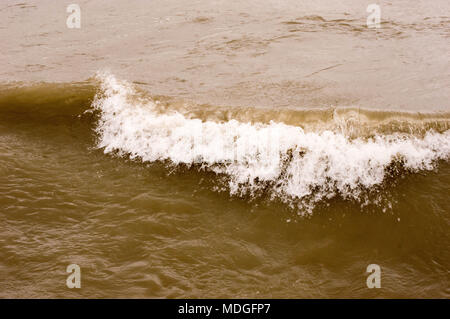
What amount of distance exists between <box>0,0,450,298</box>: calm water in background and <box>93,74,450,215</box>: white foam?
18 millimetres

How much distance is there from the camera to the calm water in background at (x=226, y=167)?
3059 mm

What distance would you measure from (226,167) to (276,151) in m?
0.59

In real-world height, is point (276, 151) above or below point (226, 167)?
above

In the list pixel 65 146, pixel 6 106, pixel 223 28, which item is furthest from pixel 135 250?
pixel 223 28

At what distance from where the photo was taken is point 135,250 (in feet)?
10.6

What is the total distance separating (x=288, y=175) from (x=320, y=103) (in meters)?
1.42

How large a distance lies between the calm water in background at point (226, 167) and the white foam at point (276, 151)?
0.06ft

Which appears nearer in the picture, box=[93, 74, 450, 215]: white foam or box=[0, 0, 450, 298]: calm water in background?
box=[0, 0, 450, 298]: calm water in background

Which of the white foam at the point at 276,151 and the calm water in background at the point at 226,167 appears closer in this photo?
the calm water in background at the point at 226,167

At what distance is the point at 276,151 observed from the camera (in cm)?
438

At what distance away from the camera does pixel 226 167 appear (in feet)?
14.4

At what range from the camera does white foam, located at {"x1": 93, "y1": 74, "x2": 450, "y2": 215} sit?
4.07m

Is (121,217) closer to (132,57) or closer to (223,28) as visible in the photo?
(132,57)
